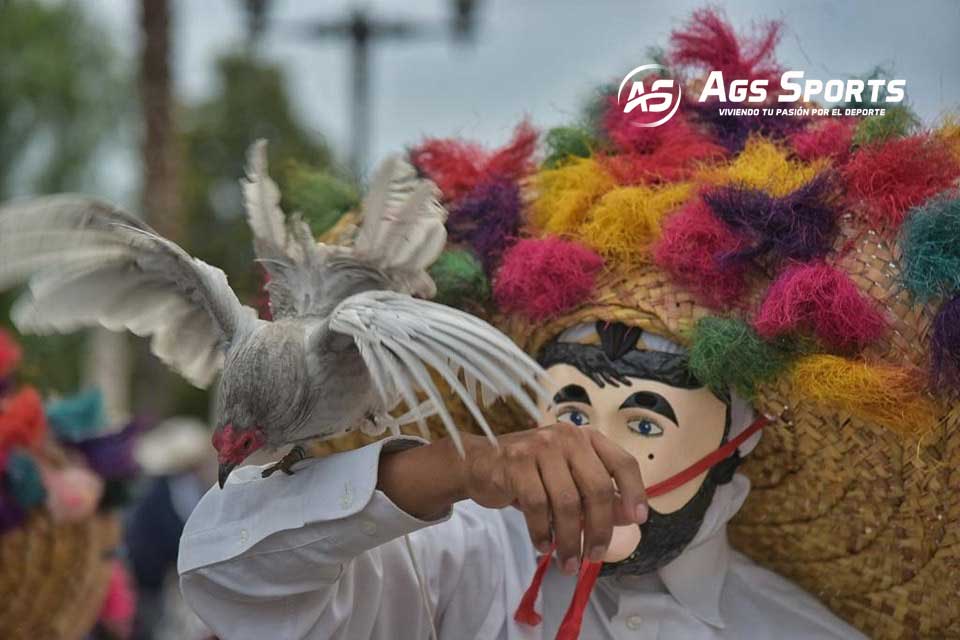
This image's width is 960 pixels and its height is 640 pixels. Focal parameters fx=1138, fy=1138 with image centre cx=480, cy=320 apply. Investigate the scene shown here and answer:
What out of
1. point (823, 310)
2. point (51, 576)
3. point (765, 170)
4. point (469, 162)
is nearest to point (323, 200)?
point (469, 162)

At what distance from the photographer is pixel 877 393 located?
1.64 meters

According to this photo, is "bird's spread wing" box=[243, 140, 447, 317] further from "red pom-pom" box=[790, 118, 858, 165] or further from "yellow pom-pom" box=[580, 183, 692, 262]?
"red pom-pom" box=[790, 118, 858, 165]

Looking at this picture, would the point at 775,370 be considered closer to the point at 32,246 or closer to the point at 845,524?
the point at 845,524

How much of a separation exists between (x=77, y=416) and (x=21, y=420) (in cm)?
47

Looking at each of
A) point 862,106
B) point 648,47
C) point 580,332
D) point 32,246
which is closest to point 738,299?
point 580,332

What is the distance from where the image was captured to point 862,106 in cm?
198

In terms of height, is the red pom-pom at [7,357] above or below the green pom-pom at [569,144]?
below

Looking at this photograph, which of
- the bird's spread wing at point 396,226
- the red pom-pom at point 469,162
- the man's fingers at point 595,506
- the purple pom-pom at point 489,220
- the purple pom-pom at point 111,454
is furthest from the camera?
the purple pom-pom at point 111,454

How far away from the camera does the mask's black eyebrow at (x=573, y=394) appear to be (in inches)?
74.4

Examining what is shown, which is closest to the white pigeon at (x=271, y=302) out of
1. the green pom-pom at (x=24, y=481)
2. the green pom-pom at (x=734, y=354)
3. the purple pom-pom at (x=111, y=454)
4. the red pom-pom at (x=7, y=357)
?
the green pom-pom at (x=734, y=354)

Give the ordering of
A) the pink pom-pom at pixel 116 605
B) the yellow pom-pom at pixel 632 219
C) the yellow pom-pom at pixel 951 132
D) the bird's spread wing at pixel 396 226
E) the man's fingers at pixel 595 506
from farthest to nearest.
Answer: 1. the pink pom-pom at pixel 116 605
2. the yellow pom-pom at pixel 632 219
3. the yellow pom-pom at pixel 951 132
4. the bird's spread wing at pixel 396 226
5. the man's fingers at pixel 595 506

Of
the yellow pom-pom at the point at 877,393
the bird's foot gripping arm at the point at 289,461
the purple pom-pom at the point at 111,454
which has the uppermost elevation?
the yellow pom-pom at the point at 877,393

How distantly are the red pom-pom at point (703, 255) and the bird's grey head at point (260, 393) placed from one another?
0.63 metres

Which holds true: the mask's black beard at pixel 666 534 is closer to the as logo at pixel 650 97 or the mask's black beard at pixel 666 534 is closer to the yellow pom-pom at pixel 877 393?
the yellow pom-pom at pixel 877 393
